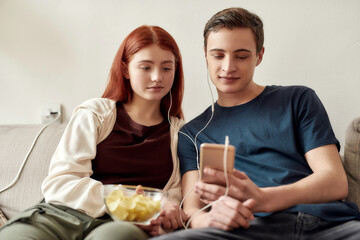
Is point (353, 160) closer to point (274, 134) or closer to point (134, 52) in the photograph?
point (274, 134)

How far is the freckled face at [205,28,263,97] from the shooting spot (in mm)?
1280

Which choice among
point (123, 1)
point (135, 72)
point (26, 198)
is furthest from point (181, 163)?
point (123, 1)

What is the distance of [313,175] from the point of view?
1.11m

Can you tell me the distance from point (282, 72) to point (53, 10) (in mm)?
1121

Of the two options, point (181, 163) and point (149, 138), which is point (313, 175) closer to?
point (181, 163)

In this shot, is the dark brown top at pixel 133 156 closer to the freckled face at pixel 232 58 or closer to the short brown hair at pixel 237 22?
the freckled face at pixel 232 58

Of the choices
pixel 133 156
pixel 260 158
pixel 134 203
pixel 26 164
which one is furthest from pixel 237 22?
pixel 26 164

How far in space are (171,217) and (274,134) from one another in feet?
1.40

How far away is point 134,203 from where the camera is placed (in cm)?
98

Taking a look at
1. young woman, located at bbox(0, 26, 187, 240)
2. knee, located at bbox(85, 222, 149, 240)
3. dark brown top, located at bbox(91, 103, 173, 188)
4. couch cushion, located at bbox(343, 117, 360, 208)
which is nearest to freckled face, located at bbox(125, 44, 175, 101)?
young woman, located at bbox(0, 26, 187, 240)

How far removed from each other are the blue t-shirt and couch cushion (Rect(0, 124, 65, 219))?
574 millimetres

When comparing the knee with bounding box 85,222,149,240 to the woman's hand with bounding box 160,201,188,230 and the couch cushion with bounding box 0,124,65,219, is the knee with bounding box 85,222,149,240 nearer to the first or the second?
the woman's hand with bounding box 160,201,188,230

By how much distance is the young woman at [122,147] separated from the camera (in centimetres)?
116

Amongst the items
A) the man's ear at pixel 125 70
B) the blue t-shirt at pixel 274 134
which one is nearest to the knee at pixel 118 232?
the blue t-shirt at pixel 274 134
